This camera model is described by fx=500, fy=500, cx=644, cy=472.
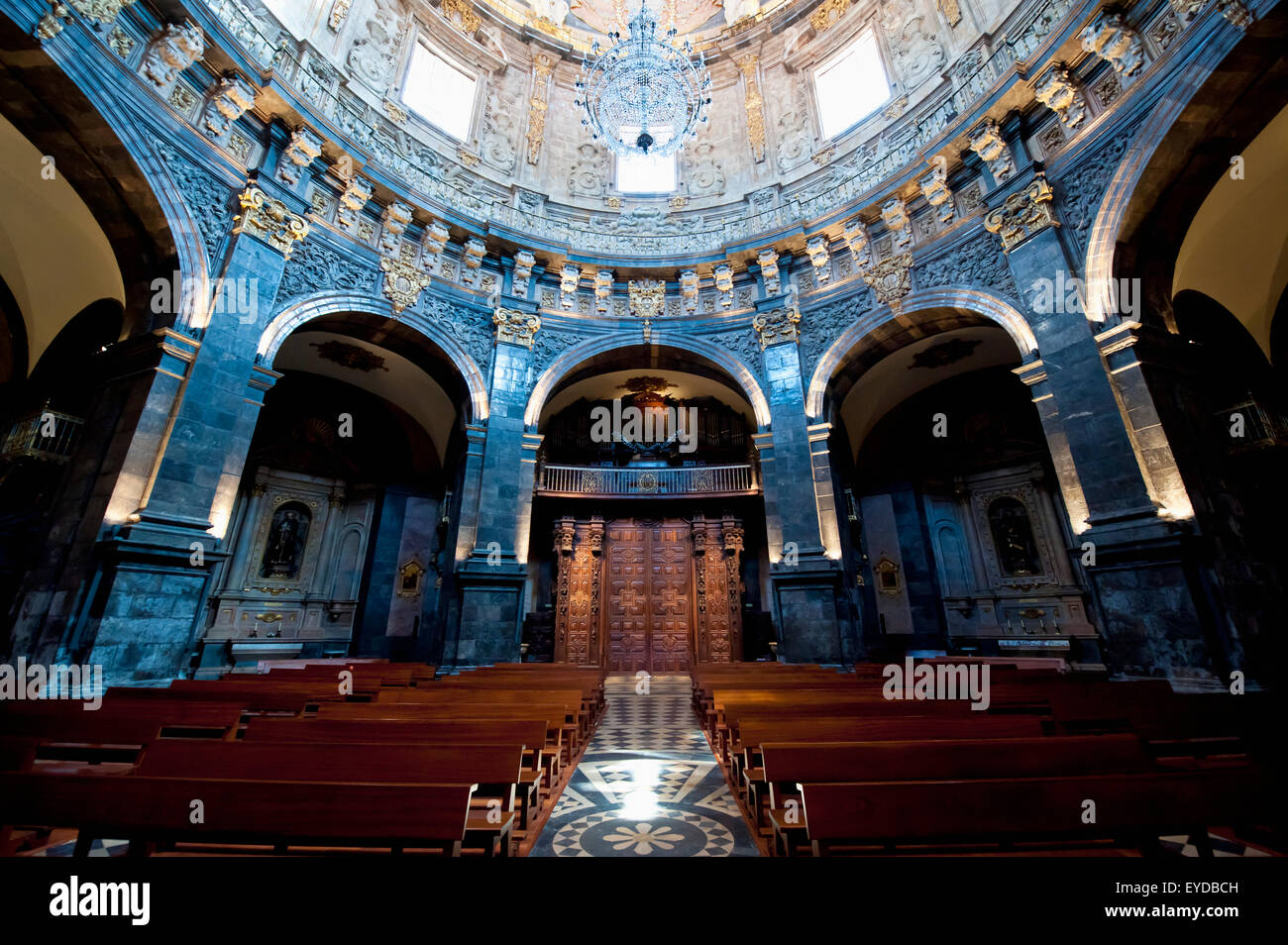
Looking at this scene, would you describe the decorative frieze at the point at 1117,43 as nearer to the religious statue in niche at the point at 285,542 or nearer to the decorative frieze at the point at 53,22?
the decorative frieze at the point at 53,22

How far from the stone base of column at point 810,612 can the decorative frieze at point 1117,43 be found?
8.01m

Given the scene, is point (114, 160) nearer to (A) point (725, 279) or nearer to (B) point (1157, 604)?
(A) point (725, 279)

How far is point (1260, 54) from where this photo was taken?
5.45 metres

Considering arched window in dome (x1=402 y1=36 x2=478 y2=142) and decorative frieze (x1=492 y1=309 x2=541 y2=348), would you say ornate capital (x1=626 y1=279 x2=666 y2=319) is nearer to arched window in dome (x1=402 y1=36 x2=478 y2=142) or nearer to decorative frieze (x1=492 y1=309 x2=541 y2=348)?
decorative frieze (x1=492 y1=309 x2=541 y2=348)

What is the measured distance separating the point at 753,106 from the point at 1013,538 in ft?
40.4

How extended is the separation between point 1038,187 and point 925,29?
5.75m

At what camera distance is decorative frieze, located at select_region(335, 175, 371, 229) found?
894 cm

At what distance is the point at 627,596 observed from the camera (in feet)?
43.5

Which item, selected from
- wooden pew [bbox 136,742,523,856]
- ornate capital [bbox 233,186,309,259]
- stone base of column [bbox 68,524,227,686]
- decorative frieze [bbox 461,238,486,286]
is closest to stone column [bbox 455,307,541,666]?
decorative frieze [bbox 461,238,486,286]

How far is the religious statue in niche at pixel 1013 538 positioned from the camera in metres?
11.2
